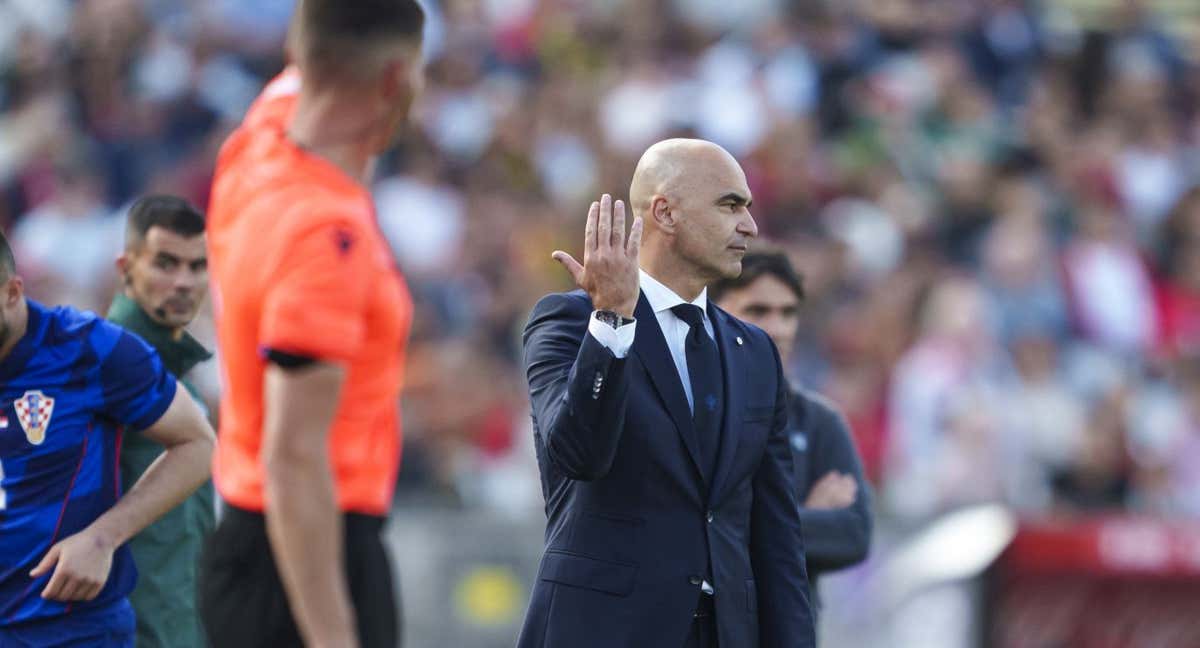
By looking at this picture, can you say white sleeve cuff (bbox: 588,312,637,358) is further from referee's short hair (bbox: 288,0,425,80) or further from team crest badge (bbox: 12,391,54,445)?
team crest badge (bbox: 12,391,54,445)

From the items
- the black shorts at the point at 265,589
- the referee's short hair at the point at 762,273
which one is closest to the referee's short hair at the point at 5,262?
the black shorts at the point at 265,589

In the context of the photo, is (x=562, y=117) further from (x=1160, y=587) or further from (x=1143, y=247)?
(x=1160, y=587)

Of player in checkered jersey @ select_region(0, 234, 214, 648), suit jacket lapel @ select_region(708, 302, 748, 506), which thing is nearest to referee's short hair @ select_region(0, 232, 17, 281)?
player in checkered jersey @ select_region(0, 234, 214, 648)

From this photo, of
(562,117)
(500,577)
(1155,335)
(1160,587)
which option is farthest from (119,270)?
(1155,335)

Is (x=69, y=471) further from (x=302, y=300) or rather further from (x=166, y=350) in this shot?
(x=302, y=300)

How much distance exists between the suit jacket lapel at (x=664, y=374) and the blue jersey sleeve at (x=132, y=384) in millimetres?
1328

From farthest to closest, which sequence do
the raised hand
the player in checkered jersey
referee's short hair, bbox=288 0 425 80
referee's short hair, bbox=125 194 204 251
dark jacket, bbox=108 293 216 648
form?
referee's short hair, bbox=125 194 204 251, dark jacket, bbox=108 293 216 648, the player in checkered jersey, the raised hand, referee's short hair, bbox=288 0 425 80

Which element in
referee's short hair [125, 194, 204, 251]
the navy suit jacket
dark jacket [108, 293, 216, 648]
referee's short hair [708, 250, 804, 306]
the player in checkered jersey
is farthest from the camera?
referee's short hair [708, 250, 804, 306]

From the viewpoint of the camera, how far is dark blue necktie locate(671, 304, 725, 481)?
15.4 feet

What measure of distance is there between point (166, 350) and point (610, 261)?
215 centimetres

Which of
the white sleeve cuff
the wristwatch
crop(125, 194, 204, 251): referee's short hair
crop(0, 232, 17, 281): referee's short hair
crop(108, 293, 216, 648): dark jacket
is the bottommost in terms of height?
crop(108, 293, 216, 648): dark jacket

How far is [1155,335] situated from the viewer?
14469 mm

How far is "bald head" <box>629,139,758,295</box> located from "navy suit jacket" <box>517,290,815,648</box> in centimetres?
18

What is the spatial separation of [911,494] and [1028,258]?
2.98 m
